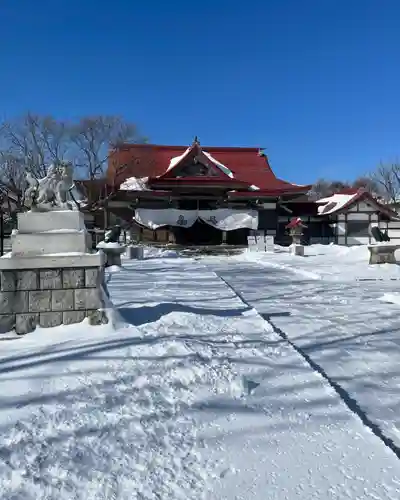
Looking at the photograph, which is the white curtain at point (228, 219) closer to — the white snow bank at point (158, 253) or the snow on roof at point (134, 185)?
the white snow bank at point (158, 253)

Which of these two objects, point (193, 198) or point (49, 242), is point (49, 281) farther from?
point (193, 198)

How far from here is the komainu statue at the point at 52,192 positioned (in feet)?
16.0

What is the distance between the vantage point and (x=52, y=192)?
492 cm

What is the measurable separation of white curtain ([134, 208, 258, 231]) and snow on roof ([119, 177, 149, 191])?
1335mm

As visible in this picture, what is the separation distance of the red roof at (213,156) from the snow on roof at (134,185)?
1.32 meters

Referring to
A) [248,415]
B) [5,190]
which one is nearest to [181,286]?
[248,415]

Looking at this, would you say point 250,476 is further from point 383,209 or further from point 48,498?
point 383,209

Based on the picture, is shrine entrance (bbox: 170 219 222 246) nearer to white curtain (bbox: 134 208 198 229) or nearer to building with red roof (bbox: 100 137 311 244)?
building with red roof (bbox: 100 137 311 244)

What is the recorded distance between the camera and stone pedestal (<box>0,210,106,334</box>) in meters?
4.35

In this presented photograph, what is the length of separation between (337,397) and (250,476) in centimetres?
118

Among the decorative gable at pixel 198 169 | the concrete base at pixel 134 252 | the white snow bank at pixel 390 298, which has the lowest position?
the white snow bank at pixel 390 298

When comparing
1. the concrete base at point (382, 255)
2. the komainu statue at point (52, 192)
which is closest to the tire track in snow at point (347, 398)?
the komainu statue at point (52, 192)

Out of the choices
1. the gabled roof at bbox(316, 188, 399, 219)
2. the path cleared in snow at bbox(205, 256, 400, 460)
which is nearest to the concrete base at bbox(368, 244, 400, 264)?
the path cleared in snow at bbox(205, 256, 400, 460)

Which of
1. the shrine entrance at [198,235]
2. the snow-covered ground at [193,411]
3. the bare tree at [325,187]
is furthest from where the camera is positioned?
the bare tree at [325,187]
